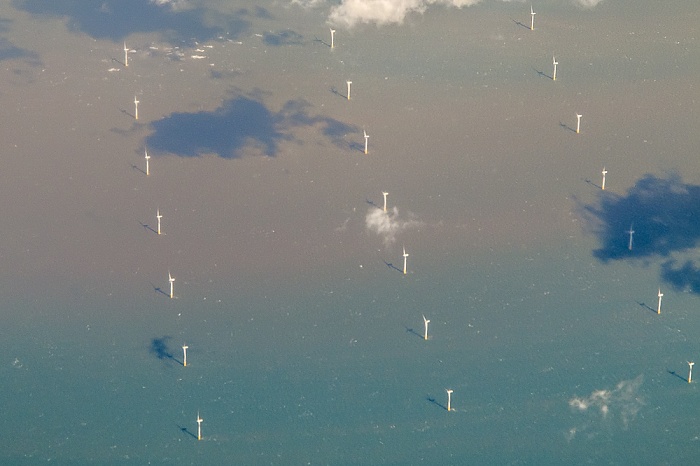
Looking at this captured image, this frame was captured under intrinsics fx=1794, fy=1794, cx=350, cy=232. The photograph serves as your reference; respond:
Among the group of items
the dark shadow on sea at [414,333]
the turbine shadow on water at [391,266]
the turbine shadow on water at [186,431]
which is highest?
the turbine shadow on water at [391,266]

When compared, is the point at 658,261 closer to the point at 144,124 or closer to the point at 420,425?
the point at 420,425

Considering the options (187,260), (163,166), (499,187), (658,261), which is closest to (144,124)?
(163,166)

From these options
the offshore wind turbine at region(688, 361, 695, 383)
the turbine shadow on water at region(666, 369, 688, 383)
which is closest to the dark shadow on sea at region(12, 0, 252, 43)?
the turbine shadow on water at region(666, 369, 688, 383)

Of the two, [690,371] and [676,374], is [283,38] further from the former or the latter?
[690,371]

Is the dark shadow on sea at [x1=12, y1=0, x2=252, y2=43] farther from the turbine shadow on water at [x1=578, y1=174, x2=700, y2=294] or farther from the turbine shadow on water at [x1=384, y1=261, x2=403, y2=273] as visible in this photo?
the turbine shadow on water at [x1=578, y1=174, x2=700, y2=294]

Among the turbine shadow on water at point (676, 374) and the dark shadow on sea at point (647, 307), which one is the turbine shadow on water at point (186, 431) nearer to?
the turbine shadow on water at point (676, 374)

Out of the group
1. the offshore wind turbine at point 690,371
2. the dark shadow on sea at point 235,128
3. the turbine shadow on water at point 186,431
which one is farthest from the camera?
the dark shadow on sea at point 235,128

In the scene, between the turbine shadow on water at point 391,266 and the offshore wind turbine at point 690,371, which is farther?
the turbine shadow on water at point 391,266

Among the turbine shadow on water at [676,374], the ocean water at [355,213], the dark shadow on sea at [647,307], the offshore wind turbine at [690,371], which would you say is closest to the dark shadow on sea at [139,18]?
the ocean water at [355,213]

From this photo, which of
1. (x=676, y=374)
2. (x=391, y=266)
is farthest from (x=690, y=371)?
(x=391, y=266)
